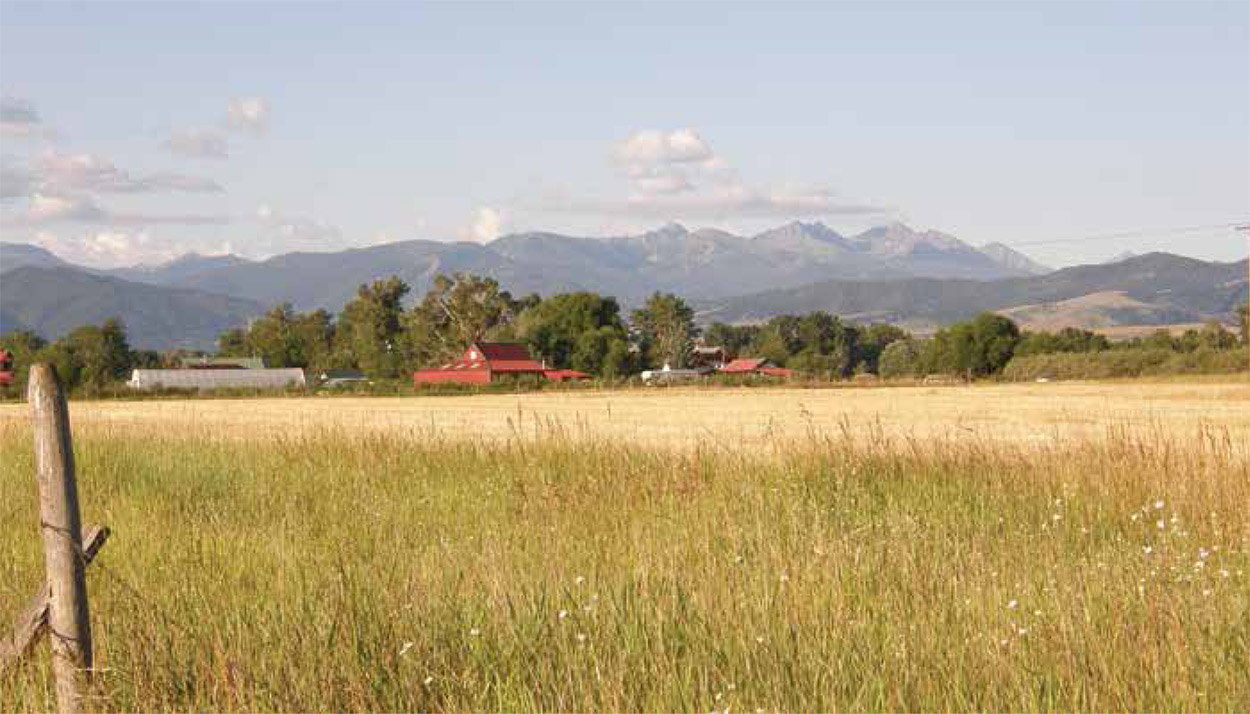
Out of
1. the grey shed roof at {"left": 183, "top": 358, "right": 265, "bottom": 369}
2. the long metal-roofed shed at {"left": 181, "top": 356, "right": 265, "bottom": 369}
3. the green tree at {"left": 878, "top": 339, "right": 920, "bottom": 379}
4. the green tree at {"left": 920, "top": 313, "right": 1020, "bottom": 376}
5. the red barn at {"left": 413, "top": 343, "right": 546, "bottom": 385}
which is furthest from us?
the grey shed roof at {"left": 183, "top": 358, "right": 265, "bottom": 369}

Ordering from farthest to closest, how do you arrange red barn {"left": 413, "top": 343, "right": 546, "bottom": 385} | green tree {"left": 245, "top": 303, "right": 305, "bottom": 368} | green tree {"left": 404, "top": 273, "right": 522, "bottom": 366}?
green tree {"left": 245, "top": 303, "right": 305, "bottom": 368} < green tree {"left": 404, "top": 273, "right": 522, "bottom": 366} < red barn {"left": 413, "top": 343, "right": 546, "bottom": 385}

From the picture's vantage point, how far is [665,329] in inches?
6816

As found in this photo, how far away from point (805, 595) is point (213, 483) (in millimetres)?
9224

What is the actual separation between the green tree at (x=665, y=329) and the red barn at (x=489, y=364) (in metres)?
42.2

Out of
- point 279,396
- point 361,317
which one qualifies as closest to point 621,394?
point 279,396

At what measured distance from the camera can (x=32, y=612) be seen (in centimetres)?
591

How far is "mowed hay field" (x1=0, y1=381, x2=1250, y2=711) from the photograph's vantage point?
19.6ft

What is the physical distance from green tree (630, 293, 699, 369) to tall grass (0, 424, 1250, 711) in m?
153

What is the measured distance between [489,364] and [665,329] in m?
57.3

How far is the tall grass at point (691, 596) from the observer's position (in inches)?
234

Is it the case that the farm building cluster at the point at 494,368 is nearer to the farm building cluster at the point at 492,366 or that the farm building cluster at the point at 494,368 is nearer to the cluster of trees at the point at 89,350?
the farm building cluster at the point at 492,366

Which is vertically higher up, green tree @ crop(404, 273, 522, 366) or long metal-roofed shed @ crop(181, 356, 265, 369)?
green tree @ crop(404, 273, 522, 366)

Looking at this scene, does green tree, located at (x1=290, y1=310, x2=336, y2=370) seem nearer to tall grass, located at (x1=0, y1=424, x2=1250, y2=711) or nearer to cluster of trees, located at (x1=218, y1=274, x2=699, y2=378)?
cluster of trees, located at (x1=218, y1=274, x2=699, y2=378)

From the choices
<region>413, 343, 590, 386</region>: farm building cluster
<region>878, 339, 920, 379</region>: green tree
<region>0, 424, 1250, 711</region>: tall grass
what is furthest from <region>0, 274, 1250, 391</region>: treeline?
<region>0, 424, 1250, 711</region>: tall grass
